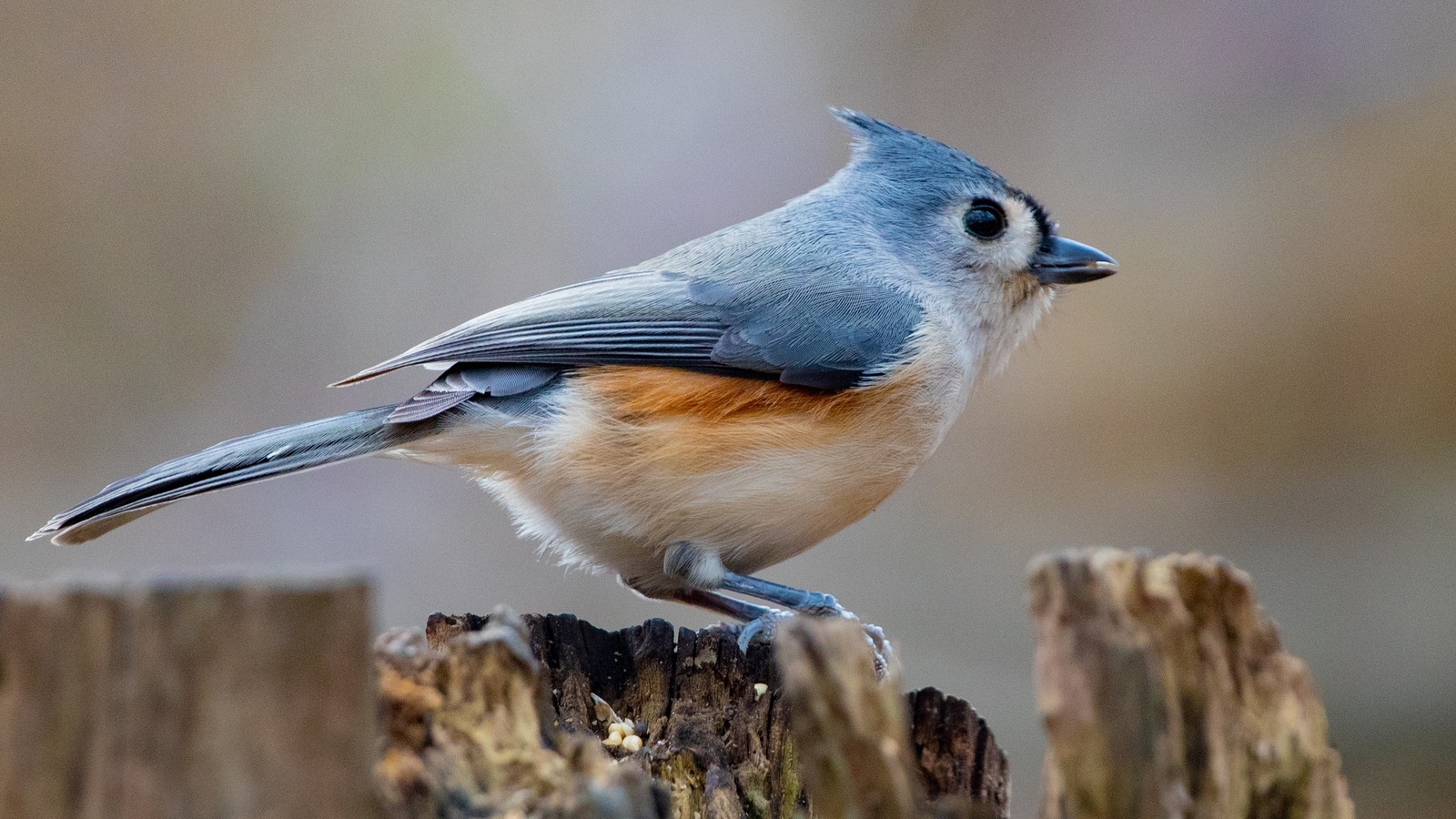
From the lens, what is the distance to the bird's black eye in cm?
345

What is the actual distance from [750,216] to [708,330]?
2.72 metres

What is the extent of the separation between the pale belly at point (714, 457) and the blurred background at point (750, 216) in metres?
2.45

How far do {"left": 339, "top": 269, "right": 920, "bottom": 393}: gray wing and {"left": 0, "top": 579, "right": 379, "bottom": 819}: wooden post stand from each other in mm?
1769

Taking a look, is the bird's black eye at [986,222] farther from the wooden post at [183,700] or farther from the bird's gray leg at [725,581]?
the wooden post at [183,700]

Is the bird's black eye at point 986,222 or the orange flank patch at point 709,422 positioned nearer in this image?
the orange flank patch at point 709,422

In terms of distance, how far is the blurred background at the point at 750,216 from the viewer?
533cm

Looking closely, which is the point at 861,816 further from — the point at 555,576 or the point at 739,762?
the point at 555,576

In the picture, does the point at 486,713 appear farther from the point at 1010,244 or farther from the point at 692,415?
the point at 1010,244

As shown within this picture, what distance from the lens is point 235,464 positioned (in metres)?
2.64

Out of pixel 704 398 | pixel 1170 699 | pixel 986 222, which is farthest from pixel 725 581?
pixel 1170 699

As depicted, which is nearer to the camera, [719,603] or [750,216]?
[719,603]

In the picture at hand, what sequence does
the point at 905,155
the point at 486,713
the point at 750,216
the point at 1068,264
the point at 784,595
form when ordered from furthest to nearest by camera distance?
the point at 750,216 < the point at 905,155 < the point at 1068,264 < the point at 784,595 < the point at 486,713

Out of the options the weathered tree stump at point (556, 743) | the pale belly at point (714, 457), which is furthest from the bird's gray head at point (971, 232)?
the weathered tree stump at point (556, 743)

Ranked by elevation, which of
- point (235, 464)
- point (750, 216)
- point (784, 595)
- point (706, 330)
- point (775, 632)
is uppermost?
point (750, 216)
